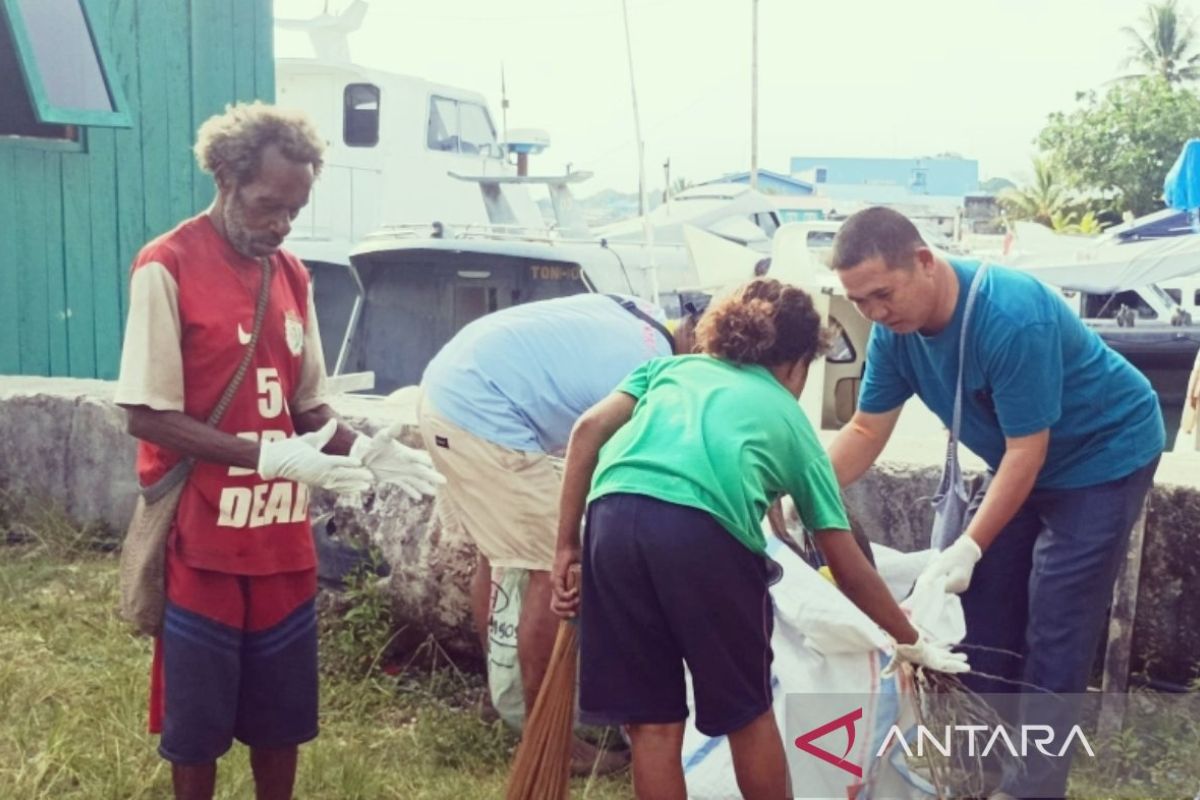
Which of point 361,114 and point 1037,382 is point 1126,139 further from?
point 1037,382

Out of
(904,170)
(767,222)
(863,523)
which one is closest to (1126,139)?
(767,222)

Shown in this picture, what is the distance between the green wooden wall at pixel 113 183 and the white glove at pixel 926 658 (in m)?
5.67

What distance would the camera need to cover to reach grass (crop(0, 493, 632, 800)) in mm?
3641

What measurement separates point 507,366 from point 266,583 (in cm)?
116

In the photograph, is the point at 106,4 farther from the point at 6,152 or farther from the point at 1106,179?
the point at 1106,179

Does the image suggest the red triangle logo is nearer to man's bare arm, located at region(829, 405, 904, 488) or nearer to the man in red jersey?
man's bare arm, located at region(829, 405, 904, 488)

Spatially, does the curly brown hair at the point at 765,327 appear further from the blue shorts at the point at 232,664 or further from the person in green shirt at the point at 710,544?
the blue shorts at the point at 232,664

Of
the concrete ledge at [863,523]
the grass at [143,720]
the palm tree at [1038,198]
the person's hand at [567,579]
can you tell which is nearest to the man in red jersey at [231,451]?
the person's hand at [567,579]

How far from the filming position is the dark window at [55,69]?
6805mm

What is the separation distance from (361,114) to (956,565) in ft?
40.5

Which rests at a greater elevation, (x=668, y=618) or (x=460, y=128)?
(x=460, y=128)

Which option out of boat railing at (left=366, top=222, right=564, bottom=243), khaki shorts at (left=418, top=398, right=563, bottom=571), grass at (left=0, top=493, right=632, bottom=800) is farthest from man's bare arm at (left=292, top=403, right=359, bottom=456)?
boat railing at (left=366, top=222, right=564, bottom=243)

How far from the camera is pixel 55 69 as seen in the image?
23.1 feet

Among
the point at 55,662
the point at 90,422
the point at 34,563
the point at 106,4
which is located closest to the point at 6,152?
the point at 106,4
